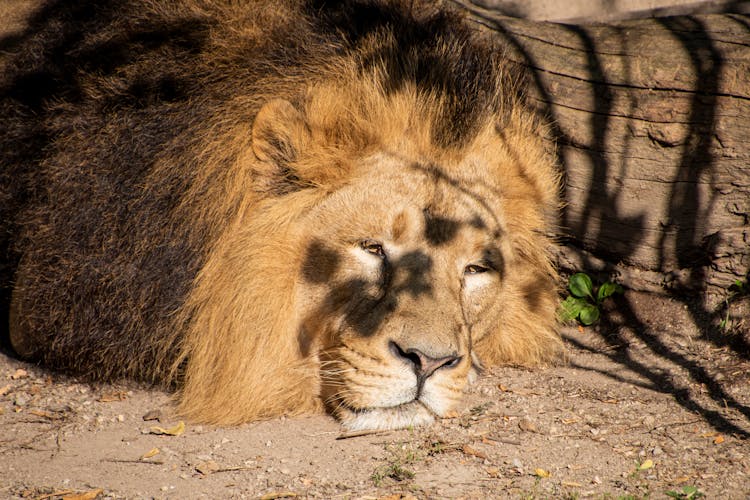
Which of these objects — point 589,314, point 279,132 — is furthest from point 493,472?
point 589,314

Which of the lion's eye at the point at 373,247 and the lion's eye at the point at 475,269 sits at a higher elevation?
the lion's eye at the point at 373,247

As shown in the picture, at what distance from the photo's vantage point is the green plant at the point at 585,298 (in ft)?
15.2

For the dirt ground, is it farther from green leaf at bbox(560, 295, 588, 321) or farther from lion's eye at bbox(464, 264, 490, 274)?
lion's eye at bbox(464, 264, 490, 274)

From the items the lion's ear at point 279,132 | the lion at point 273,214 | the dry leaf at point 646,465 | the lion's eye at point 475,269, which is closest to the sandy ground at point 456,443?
the dry leaf at point 646,465

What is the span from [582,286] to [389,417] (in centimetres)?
182

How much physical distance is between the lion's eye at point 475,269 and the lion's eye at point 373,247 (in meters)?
0.46

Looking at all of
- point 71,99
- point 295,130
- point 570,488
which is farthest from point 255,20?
point 570,488

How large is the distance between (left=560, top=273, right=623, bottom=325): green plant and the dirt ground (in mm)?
446

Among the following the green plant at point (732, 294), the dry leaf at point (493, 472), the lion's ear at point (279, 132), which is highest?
the lion's ear at point (279, 132)

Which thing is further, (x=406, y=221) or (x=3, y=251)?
(x=3, y=251)

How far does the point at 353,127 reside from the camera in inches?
134

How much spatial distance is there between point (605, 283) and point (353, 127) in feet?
6.61

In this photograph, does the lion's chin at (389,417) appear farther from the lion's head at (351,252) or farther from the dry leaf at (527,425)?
the dry leaf at (527,425)

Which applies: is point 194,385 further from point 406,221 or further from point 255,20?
point 255,20
